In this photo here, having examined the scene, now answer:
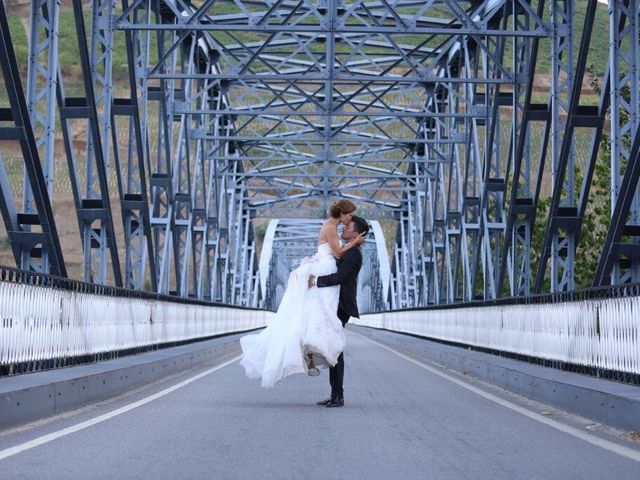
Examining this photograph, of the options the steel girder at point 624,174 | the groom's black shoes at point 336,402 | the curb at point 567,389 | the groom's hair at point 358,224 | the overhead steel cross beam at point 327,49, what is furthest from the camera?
the overhead steel cross beam at point 327,49

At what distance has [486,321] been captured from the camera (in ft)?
81.5

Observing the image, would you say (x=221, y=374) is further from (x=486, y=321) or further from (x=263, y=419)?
(x=263, y=419)

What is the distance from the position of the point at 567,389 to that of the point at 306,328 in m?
2.76

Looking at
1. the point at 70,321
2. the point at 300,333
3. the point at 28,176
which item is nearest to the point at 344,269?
the point at 300,333

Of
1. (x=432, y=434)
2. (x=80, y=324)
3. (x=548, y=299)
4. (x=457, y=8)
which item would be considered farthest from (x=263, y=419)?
(x=457, y=8)

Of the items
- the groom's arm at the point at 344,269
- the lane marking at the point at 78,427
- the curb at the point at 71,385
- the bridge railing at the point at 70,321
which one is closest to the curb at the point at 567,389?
the groom's arm at the point at 344,269

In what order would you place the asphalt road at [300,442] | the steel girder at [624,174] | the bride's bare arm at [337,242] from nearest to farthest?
the asphalt road at [300,442] → the bride's bare arm at [337,242] → the steel girder at [624,174]

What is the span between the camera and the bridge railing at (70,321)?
525 inches

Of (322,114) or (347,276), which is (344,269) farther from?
(322,114)

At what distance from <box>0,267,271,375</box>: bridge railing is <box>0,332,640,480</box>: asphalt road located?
105 cm

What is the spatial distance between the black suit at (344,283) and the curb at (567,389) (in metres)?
2.26

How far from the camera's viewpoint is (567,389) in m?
13.5

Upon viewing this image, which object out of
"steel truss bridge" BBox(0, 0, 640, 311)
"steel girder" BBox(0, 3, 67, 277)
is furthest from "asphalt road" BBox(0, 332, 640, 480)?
"steel truss bridge" BBox(0, 0, 640, 311)

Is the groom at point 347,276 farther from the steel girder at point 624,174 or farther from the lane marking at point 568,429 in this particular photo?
the steel girder at point 624,174
